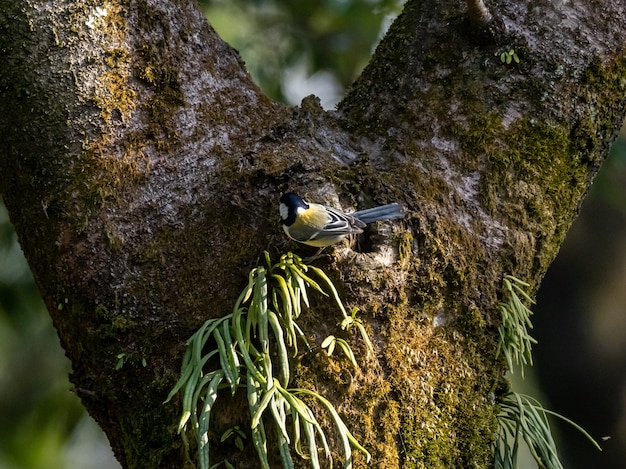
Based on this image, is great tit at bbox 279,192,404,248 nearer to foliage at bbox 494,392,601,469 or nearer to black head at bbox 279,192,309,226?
black head at bbox 279,192,309,226

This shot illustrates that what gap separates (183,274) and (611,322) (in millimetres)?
2474

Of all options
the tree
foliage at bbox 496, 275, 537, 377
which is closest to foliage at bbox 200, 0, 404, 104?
the tree

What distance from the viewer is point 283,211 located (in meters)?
1.52

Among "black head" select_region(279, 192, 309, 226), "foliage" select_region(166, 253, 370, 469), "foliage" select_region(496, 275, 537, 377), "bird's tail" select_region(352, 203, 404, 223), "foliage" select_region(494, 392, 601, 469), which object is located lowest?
"foliage" select_region(494, 392, 601, 469)

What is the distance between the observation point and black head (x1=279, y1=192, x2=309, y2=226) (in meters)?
1.49

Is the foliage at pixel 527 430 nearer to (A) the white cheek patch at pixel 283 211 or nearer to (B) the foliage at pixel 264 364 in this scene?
(B) the foliage at pixel 264 364

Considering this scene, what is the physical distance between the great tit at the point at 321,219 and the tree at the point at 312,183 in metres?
0.04

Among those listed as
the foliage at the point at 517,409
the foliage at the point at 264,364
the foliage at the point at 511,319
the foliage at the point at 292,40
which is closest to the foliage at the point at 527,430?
the foliage at the point at 517,409

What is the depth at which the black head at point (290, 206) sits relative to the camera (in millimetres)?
1491

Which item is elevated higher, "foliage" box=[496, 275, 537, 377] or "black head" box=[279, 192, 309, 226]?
"black head" box=[279, 192, 309, 226]

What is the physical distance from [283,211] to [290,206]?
0.09ft

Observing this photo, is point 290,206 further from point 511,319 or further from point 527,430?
point 527,430

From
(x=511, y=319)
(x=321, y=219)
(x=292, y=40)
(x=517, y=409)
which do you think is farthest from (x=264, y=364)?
(x=292, y=40)

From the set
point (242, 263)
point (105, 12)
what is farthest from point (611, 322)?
point (105, 12)
